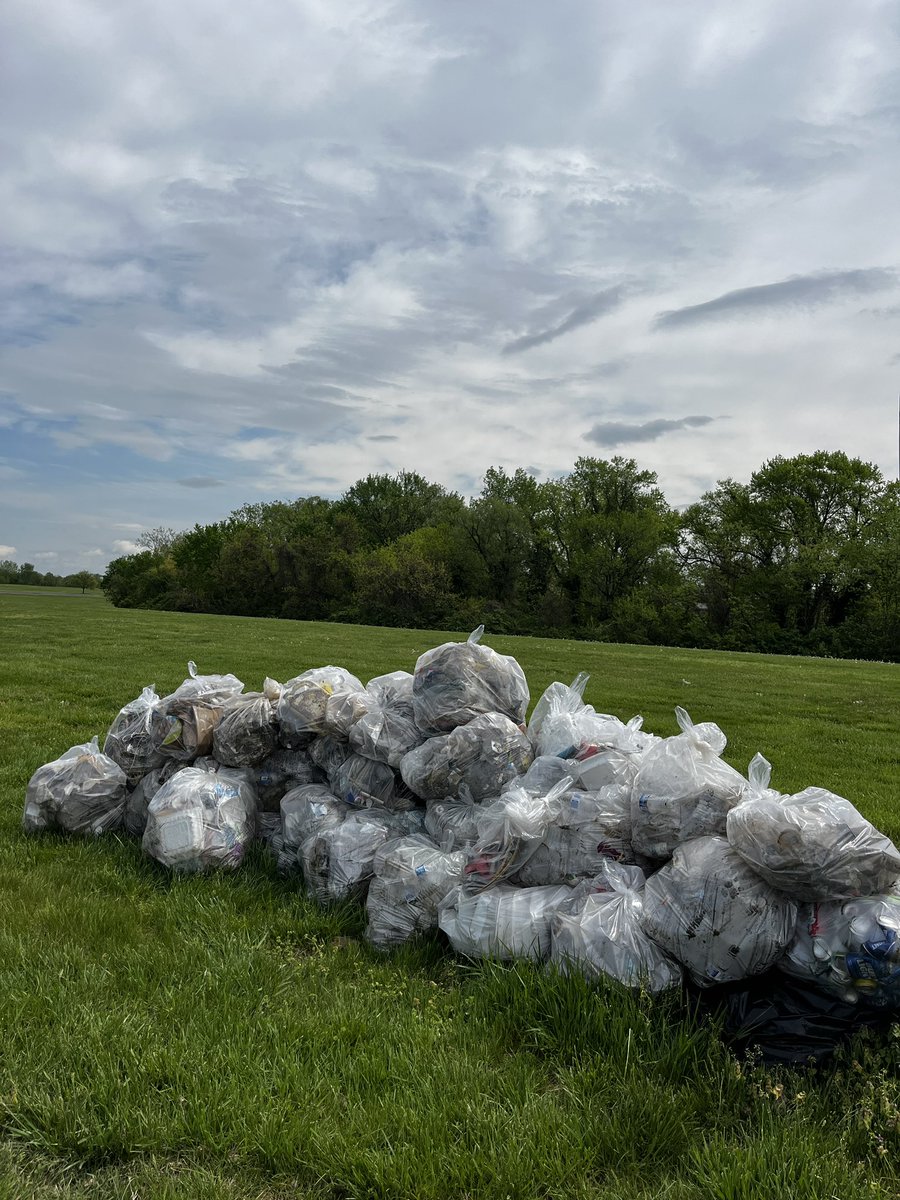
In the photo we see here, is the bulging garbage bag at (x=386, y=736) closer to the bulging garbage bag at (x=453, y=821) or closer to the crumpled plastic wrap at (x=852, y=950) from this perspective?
the bulging garbage bag at (x=453, y=821)

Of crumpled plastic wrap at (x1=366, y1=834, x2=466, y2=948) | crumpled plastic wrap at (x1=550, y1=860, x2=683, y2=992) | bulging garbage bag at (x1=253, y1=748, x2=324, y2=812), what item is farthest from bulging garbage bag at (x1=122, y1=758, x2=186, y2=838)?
crumpled plastic wrap at (x1=550, y1=860, x2=683, y2=992)

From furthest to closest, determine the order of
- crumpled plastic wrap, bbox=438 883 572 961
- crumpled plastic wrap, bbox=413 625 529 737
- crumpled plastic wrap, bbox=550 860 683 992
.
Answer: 1. crumpled plastic wrap, bbox=413 625 529 737
2. crumpled plastic wrap, bbox=438 883 572 961
3. crumpled plastic wrap, bbox=550 860 683 992

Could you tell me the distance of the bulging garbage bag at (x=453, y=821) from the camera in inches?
154

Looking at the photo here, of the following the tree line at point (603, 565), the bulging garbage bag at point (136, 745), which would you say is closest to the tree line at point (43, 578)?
the tree line at point (603, 565)

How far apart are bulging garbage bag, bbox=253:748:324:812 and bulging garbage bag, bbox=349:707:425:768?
0.44 m

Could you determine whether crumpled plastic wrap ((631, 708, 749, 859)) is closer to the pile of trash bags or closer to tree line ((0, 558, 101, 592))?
the pile of trash bags

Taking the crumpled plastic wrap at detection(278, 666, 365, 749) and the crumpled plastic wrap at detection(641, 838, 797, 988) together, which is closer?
the crumpled plastic wrap at detection(641, 838, 797, 988)

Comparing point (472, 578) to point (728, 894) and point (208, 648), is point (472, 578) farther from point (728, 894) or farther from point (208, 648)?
point (728, 894)

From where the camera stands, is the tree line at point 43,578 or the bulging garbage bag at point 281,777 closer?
the bulging garbage bag at point 281,777

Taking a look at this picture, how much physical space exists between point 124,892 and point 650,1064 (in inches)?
105

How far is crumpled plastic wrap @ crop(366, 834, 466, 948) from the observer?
3.57m

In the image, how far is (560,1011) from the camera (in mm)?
2848

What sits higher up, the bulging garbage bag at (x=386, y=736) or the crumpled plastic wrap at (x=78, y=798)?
the bulging garbage bag at (x=386, y=736)

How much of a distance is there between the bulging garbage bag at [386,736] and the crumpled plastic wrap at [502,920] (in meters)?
1.01
